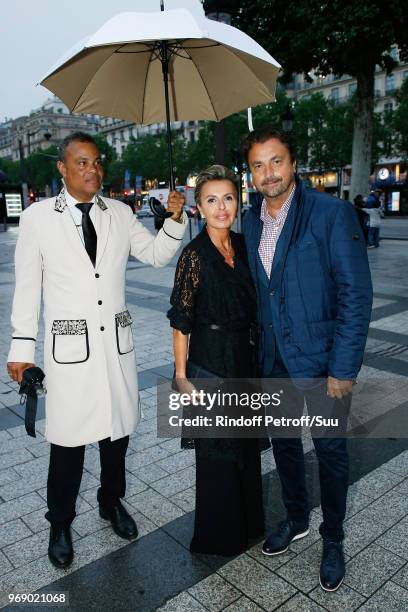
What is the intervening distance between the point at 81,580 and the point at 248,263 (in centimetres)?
186

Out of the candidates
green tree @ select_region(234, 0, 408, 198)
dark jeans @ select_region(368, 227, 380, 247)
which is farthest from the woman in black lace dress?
dark jeans @ select_region(368, 227, 380, 247)

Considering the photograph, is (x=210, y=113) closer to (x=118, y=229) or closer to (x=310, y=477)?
(x=118, y=229)

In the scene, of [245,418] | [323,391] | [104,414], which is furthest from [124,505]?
[323,391]

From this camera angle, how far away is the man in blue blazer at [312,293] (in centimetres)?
230

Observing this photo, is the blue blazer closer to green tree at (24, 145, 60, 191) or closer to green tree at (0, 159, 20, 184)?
green tree at (24, 145, 60, 191)

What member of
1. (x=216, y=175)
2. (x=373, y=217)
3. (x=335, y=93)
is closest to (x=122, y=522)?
(x=216, y=175)

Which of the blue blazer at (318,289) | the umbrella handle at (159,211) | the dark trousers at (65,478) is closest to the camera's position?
the blue blazer at (318,289)

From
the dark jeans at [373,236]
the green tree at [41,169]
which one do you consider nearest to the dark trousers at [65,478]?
the dark jeans at [373,236]

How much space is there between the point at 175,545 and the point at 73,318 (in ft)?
4.63

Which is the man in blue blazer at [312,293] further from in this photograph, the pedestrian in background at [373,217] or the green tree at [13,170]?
A: the green tree at [13,170]

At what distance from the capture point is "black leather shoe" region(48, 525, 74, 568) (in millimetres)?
2664

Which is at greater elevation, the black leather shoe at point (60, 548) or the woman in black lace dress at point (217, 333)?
the woman in black lace dress at point (217, 333)

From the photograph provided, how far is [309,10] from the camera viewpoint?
47.8ft

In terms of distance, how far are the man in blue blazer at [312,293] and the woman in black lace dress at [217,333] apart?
12cm
